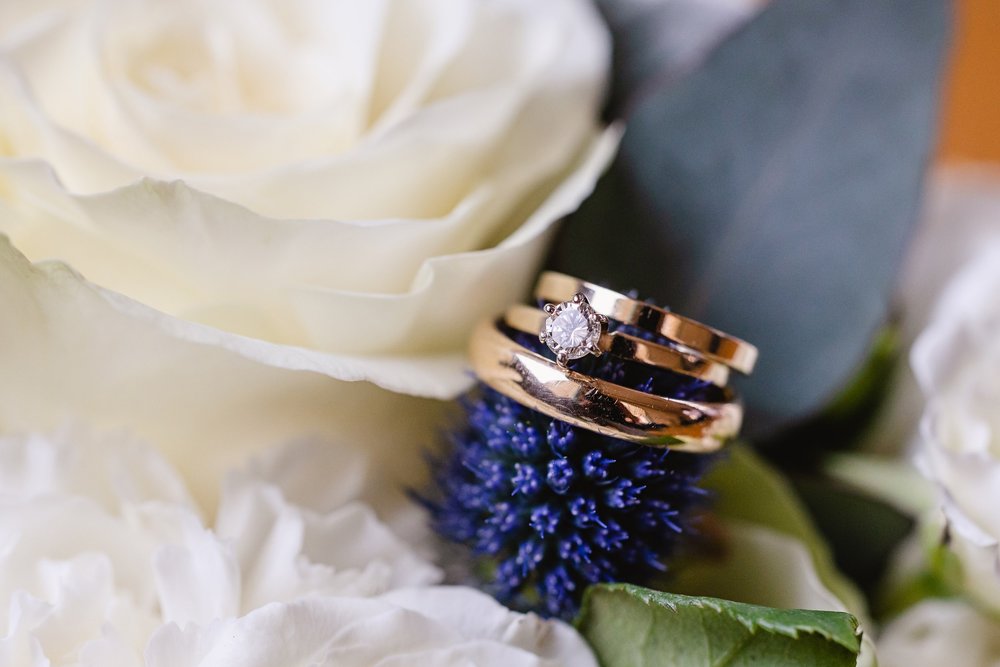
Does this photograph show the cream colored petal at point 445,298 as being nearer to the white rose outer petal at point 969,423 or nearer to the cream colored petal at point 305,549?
the cream colored petal at point 305,549

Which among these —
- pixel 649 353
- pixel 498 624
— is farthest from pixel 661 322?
pixel 498 624

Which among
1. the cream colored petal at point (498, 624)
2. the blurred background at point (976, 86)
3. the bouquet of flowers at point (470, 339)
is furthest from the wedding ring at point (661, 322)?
the blurred background at point (976, 86)

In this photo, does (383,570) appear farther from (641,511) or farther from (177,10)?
(177,10)

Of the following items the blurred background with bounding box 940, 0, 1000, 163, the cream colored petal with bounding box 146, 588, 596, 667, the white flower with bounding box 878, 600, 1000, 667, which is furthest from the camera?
the blurred background with bounding box 940, 0, 1000, 163

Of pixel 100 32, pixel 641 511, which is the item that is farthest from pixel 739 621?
pixel 100 32

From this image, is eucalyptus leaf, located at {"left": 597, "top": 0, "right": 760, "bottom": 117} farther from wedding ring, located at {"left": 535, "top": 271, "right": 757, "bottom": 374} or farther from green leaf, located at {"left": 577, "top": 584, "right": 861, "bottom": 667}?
green leaf, located at {"left": 577, "top": 584, "right": 861, "bottom": 667}

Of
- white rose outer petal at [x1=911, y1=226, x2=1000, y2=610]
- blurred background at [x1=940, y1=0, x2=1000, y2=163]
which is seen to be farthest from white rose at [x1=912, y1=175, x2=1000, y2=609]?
blurred background at [x1=940, y1=0, x2=1000, y2=163]
